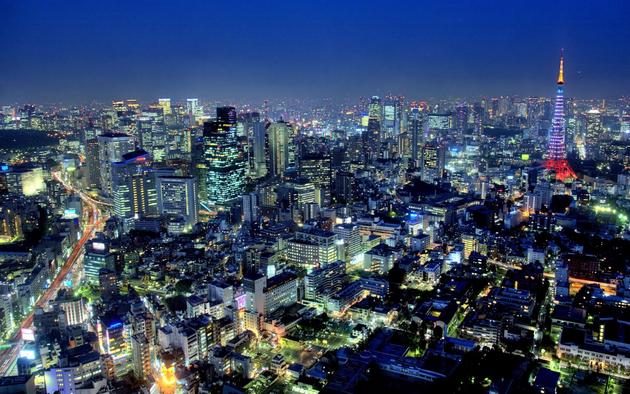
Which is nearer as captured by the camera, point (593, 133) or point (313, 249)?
point (313, 249)

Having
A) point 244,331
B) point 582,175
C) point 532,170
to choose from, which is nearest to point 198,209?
point 244,331

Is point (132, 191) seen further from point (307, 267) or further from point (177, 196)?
point (307, 267)

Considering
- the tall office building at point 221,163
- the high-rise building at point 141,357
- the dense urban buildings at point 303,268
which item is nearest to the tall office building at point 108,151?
the dense urban buildings at point 303,268

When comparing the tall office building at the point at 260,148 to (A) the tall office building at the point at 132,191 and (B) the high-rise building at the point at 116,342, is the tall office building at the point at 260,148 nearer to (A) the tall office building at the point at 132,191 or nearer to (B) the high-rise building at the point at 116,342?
(A) the tall office building at the point at 132,191

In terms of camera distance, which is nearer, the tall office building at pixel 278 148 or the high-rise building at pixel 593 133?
the tall office building at pixel 278 148

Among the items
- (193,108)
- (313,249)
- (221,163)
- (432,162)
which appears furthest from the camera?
(193,108)

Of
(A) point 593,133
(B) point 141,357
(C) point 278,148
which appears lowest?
(B) point 141,357

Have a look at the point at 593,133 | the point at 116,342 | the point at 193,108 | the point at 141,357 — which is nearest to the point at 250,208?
the point at 116,342

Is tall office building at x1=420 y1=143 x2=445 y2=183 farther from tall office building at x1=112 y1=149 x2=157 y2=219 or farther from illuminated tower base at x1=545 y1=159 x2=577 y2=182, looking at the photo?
tall office building at x1=112 y1=149 x2=157 y2=219
